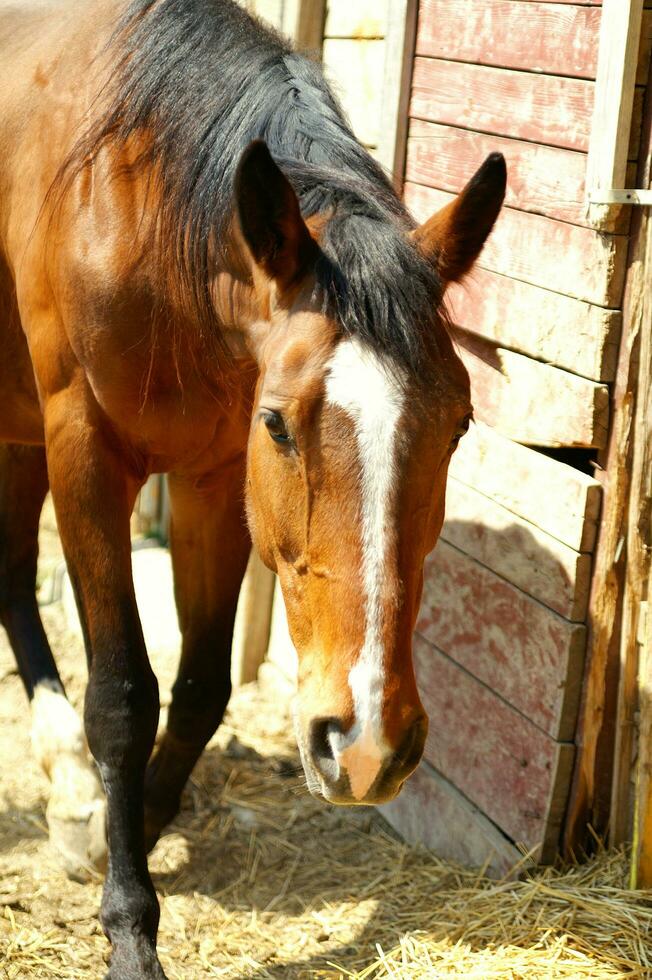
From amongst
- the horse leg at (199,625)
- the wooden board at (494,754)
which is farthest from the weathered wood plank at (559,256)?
the wooden board at (494,754)

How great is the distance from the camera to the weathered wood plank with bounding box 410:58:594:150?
109 inches

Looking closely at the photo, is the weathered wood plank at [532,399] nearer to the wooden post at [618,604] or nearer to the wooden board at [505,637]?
the wooden post at [618,604]

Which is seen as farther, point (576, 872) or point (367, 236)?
point (576, 872)

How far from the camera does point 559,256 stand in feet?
9.42

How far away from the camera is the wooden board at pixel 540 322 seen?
2746 mm

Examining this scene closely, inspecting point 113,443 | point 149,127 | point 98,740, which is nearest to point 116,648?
point 98,740

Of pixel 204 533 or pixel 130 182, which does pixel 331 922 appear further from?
pixel 130 182

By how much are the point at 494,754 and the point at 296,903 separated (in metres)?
0.70

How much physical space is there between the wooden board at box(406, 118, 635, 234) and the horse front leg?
1243mm

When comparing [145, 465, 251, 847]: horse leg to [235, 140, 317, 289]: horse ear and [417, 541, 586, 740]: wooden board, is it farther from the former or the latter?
[235, 140, 317, 289]: horse ear

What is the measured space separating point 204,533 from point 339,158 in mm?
1280

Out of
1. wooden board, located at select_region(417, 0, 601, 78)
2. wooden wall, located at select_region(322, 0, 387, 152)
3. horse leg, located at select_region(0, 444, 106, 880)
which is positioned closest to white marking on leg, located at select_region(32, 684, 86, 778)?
horse leg, located at select_region(0, 444, 106, 880)

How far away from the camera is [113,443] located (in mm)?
2828

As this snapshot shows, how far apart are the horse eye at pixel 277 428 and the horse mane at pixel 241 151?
20 cm
